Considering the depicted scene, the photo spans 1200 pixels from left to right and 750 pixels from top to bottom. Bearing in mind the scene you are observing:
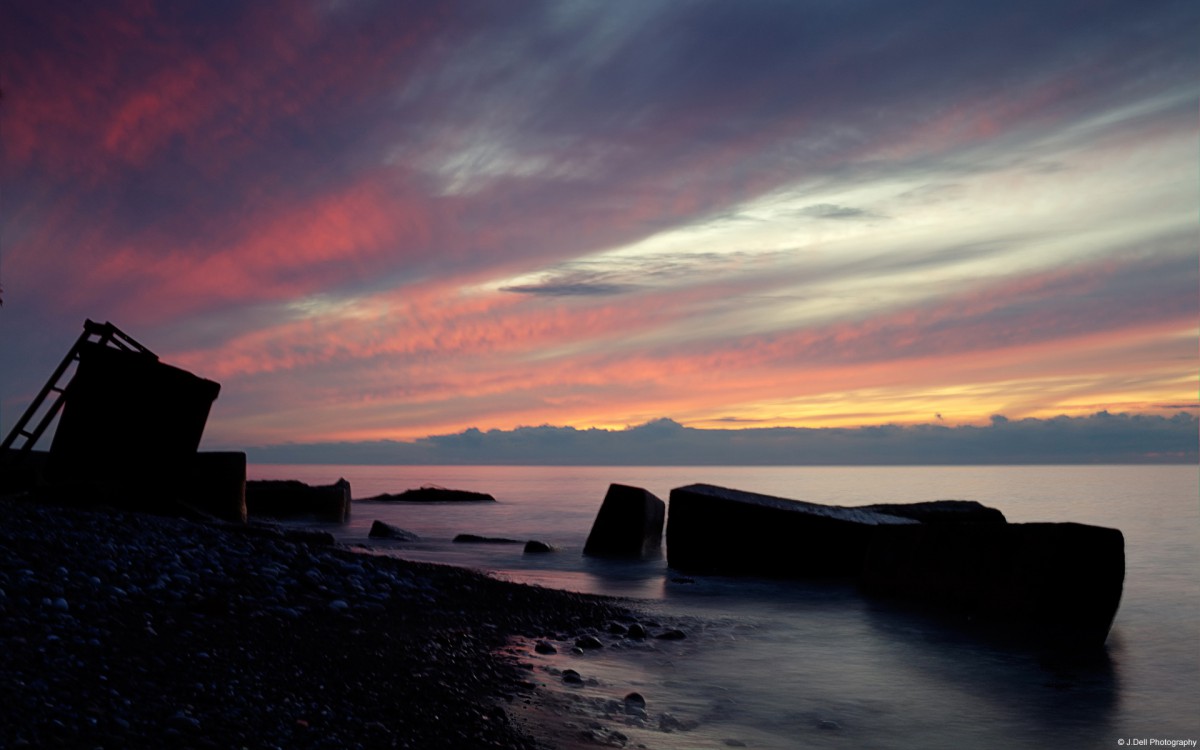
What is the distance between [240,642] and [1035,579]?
26.1 feet

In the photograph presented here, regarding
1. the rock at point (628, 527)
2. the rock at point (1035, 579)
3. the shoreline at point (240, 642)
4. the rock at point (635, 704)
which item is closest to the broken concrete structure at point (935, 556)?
the rock at point (1035, 579)

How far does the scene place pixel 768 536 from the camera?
13883 millimetres

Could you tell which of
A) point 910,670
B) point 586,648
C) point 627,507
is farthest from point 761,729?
point 627,507

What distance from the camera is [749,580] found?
44.3ft

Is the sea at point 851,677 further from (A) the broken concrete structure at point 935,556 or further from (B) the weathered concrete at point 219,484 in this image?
(B) the weathered concrete at point 219,484

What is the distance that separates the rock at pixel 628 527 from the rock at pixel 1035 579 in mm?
6941

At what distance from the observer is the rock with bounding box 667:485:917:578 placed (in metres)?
13.8

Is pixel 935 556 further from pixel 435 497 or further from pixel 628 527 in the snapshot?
pixel 435 497

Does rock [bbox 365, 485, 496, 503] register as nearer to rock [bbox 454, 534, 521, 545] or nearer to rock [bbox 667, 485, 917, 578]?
rock [bbox 454, 534, 521, 545]

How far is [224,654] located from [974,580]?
8.20 m

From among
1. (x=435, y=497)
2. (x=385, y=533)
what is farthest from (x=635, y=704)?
(x=435, y=497)

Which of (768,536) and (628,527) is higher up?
(768,536)

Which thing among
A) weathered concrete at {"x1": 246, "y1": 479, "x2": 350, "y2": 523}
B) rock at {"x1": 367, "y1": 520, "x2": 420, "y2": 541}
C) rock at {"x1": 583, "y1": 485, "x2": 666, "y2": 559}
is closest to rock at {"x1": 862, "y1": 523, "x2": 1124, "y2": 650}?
rock at {"x1": 583, "y1": 485, "x2": 666, "y2": 559}

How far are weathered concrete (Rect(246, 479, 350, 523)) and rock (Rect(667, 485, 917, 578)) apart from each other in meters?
15.6
